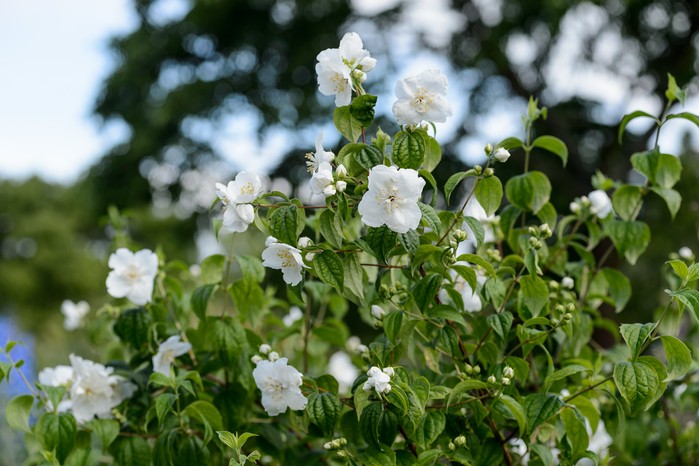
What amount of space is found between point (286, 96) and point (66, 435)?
6.87 m

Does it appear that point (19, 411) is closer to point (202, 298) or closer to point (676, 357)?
point (202, 298)

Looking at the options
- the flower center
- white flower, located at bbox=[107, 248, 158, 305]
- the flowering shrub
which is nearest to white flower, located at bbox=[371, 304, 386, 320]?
the flowering shrub

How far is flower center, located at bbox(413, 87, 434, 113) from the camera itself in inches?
50.4

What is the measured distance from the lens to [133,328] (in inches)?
66.3

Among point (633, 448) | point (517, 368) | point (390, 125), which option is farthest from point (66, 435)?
point (390, 125)

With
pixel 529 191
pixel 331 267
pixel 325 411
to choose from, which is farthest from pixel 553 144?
pixel 325 411

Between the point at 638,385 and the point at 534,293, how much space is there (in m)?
0.26

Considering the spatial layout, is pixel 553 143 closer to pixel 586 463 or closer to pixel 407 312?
pixel 407 312

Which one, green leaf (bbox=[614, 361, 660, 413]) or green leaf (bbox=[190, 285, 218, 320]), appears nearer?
green leaf (bbox=[614, 361, 660, 413])

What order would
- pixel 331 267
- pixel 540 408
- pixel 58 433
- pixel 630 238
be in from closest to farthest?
pixel 331 267, pixel 540 408, pixel 58 433, pixel 630 238

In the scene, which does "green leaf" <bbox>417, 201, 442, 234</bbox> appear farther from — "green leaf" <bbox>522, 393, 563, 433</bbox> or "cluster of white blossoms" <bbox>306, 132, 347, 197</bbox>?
"green leaf" <bbox>522, 393, 563, 433</bbox>

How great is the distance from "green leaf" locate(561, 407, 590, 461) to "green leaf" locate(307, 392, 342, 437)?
1.46 ft

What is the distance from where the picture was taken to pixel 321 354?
208 cm

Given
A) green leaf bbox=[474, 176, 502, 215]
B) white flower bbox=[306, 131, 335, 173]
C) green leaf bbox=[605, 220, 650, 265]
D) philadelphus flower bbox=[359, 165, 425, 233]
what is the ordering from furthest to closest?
green leaf bbox=[605, 220, 650, 265] < green leaf bbox=[474, 176, 502, 215] < white flower bbox=[306, 131, 335, 173] < philadelphus flower bbox=[359, 165, 425, 233]
